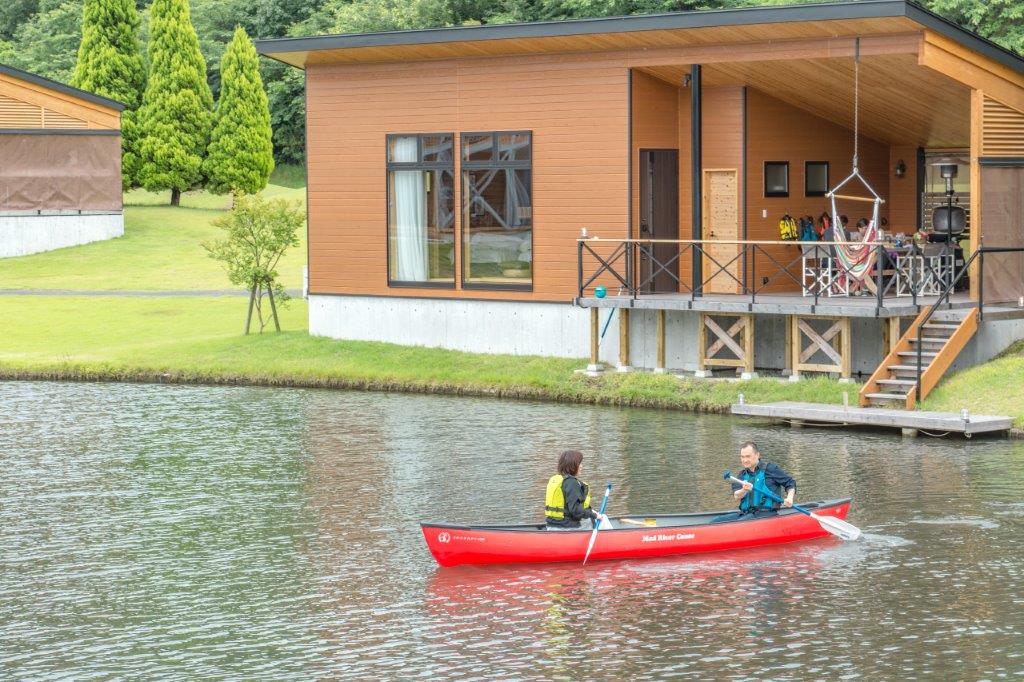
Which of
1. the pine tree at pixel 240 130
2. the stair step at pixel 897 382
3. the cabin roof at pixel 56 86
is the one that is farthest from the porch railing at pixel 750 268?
the pine tree at pixel 240 130

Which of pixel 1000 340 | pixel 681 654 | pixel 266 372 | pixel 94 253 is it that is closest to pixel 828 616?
pixel 681 654

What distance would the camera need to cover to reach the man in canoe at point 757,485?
1834 cm

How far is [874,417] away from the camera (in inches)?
999

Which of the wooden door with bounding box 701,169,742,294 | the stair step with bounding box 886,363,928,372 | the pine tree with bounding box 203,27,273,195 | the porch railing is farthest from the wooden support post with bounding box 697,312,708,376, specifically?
the pine tree with bounding box 203,27,273,195

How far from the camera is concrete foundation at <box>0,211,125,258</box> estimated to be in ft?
179

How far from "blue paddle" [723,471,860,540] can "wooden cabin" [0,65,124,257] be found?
4134cm

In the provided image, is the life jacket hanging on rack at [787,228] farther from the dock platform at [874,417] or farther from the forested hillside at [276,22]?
the forested hillside at [276,22]

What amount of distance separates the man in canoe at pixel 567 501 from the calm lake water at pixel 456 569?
A: 521 millimetres

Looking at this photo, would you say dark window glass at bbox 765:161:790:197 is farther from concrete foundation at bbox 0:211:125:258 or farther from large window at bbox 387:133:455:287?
concrete foundation at bbox 0:211:125:258

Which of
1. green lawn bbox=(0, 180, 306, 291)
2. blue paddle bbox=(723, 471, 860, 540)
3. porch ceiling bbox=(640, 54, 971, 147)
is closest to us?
blue paddle bbox=(723, 471, 860, 540)

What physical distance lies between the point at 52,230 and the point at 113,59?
13.8 m

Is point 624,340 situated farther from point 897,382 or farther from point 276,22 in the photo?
point 276,22

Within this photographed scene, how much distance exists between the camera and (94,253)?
54.8 meters

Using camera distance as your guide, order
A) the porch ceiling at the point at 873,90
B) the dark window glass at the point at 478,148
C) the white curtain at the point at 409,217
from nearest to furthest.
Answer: the porch ceiling at the point at 873,90 → the dark window glass at the point at 478,148 → the white curtain at the point at 409,217
